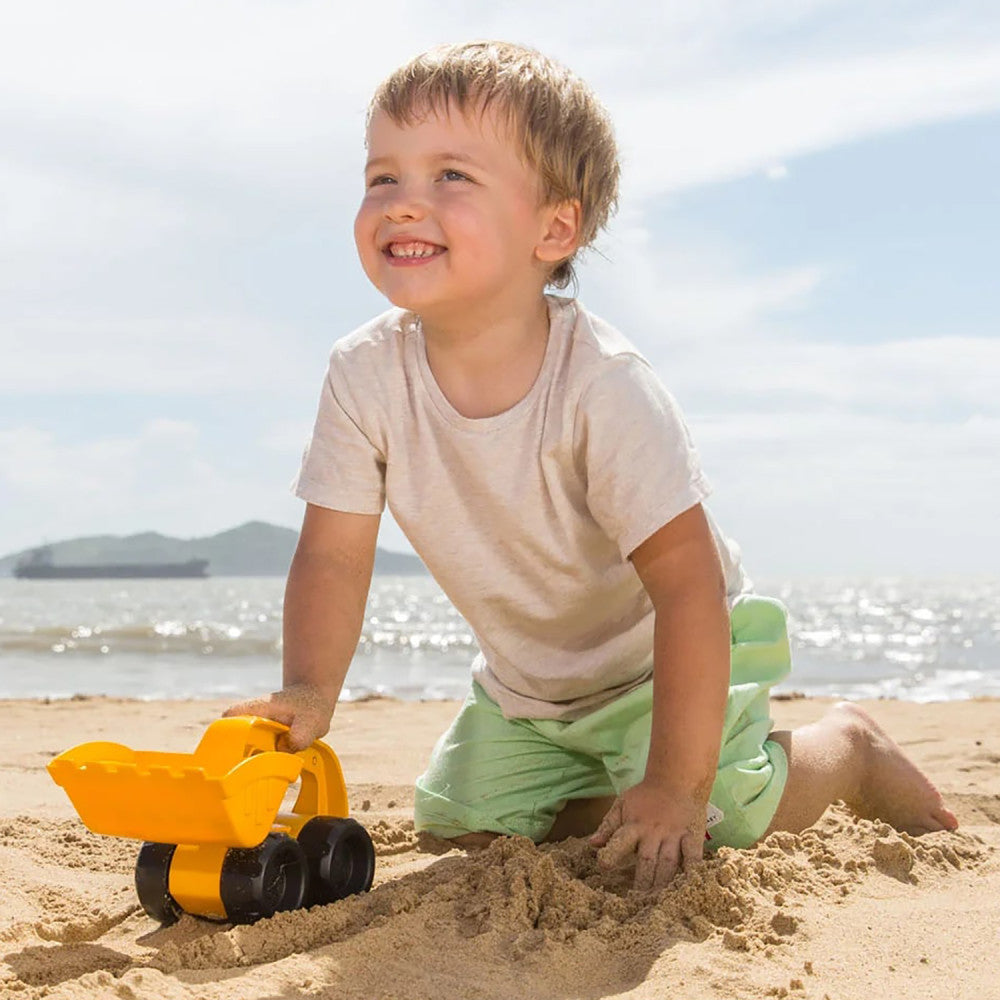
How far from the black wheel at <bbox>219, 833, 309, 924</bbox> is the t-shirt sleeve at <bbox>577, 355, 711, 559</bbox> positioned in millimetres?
705

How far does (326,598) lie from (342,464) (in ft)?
0.78

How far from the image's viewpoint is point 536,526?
2.05m

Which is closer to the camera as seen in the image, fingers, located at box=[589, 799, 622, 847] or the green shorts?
fingers, located at box=[589, 799, 622, 847]

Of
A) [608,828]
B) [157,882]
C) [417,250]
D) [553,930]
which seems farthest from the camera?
[417,250]

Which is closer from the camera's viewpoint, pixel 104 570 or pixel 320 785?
pixel 320 785

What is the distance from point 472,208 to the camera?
1.86 m

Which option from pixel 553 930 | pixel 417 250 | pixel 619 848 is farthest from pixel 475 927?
pixel 417 250

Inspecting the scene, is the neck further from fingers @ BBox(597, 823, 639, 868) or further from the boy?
fingers @ BBox(597, 823, 639, 868)

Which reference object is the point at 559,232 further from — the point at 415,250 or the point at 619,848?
the point at 619,848

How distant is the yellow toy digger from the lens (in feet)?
5.01

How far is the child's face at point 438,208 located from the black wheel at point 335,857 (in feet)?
2.68

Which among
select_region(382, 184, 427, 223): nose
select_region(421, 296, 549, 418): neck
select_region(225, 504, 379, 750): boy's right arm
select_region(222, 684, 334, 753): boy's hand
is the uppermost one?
select_region(382, 184, 427, 223): nose

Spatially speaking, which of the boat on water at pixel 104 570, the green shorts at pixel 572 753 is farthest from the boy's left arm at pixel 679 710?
the boat on water at pixel 104 570

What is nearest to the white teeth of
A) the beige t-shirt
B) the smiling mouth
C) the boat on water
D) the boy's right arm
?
the smiling mouth
